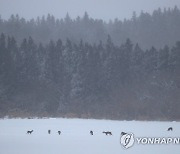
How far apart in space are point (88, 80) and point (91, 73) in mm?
971

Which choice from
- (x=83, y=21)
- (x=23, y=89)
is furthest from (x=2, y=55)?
(x=83, y=21)

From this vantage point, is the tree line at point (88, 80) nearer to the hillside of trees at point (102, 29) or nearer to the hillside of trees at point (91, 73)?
the hillside of trees at point (91, 73)

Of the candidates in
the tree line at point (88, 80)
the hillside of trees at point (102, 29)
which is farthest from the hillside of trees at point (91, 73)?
the hillside of trees at point (102, 29)

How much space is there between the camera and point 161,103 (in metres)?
31.3

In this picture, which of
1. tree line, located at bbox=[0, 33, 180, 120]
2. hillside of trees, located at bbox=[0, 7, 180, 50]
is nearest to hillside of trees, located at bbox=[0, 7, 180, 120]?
tree line, located at bbox=[0, 33, 180, 120]

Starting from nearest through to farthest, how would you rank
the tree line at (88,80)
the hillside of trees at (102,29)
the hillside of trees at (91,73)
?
the tree line at (88,80), the hillside of trees at (91,73), the hillside of trees at (102,29)

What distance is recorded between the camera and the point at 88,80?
131 feet

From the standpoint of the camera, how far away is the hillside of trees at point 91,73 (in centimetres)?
3158

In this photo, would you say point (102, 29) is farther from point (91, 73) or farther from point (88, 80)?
point (88, 80)

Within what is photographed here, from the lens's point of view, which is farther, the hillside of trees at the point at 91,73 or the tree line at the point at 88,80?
the hillside of trees at the point at 91,73

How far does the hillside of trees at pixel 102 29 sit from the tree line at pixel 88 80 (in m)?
1.27

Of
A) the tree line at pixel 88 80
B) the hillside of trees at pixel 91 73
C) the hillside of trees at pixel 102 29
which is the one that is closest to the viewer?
the tree line at pixel 88 80

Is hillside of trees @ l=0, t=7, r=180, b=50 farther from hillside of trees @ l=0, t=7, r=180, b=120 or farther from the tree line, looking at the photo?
the tree line

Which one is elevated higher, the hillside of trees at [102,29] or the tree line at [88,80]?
the hillside of trees at [102,29]
